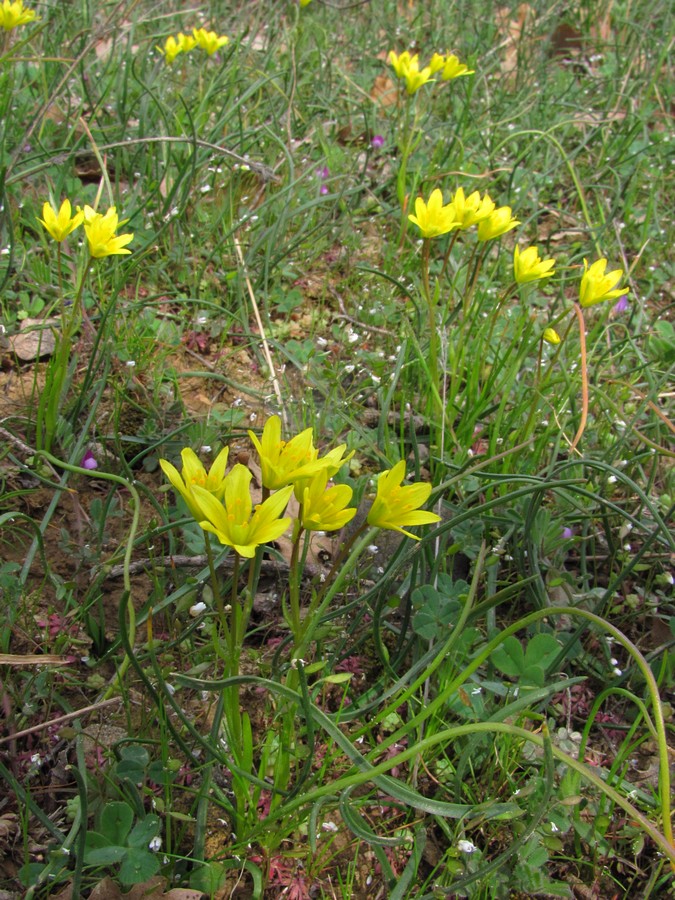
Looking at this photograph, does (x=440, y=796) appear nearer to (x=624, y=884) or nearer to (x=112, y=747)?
(x=624, y=884)

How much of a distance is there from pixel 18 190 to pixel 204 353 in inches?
32.8

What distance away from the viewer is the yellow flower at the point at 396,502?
114 centimetres

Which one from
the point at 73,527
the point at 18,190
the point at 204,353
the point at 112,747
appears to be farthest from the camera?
the point at 18,190

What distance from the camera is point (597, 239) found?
8.55 ft

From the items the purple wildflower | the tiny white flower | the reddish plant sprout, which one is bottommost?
the reddish plant sprout

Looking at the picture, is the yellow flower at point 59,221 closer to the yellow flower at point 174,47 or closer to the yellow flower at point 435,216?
the yellow flower at point 435,216

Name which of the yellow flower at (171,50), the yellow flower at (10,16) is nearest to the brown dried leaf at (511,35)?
the yellow flower at (171,50)

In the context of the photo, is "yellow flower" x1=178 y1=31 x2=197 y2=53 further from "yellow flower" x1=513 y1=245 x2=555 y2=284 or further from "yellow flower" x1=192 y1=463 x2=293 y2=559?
"yellow flower" x1=192 y1=463 x2=293 y2=559

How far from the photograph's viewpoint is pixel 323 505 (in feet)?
3.59

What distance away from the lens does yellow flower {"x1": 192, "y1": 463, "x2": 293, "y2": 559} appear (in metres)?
1.02

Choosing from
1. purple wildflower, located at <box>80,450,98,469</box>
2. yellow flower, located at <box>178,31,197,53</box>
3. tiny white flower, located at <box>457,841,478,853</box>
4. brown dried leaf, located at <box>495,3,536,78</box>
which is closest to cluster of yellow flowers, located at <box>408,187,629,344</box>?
purple wildflower, located at <box>80,450,98,469</box>

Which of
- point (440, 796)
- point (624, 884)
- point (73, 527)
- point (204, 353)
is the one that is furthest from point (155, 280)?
point (624, 884)

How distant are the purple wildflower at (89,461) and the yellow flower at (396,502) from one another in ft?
2.85

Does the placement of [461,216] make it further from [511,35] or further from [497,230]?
[511,35]
